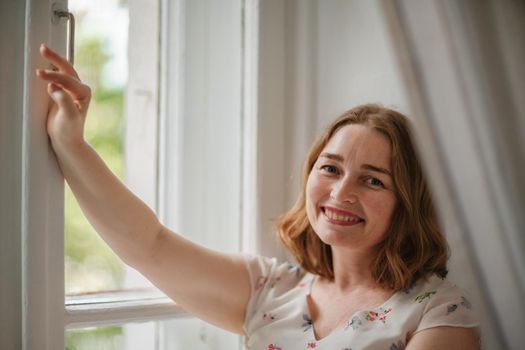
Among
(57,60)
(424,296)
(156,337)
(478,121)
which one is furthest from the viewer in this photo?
(156,337)

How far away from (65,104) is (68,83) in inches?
1.5

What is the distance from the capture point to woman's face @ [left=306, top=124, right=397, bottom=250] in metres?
1.01

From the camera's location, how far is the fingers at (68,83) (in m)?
0.84

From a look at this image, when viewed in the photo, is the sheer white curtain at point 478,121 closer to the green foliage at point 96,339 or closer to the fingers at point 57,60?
the fingers at point 57,60

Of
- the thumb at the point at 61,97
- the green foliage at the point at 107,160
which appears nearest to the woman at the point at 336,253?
the thumb at the point at 61,97

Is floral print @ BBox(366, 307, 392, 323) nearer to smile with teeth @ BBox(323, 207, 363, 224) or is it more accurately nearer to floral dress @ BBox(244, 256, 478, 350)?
floral dress @ BBox(244, 256, 478, 350)

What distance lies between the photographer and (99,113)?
1.15 m

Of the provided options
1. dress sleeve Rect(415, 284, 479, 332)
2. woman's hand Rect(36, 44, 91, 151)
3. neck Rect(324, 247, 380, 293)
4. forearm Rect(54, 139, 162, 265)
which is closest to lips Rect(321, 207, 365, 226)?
neck Rect(324, 247, 380, 293)

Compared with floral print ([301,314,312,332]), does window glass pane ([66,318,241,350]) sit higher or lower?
lower

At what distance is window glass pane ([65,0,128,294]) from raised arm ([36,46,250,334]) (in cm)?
15

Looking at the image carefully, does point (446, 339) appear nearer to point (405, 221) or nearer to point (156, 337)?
point (405, 221)

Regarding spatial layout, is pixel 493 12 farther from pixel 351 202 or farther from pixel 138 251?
pixel 138 251

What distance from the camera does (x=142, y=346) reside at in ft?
3.95

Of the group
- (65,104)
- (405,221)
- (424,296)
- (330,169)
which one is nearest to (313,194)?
(330,169)
